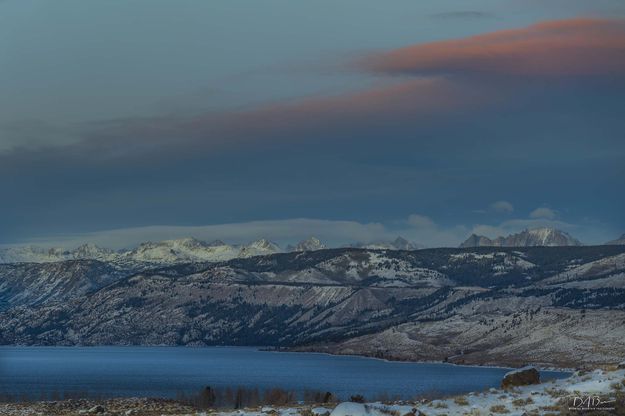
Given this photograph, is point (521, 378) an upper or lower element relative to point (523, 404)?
upper

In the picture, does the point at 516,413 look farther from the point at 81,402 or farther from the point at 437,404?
the point at 81,402

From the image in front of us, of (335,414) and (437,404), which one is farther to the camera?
(437,404)

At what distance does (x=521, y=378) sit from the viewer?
76688 millimetres

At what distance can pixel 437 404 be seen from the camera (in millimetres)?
66188

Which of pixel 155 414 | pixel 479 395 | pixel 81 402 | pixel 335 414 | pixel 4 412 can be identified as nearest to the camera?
pixel 335 414

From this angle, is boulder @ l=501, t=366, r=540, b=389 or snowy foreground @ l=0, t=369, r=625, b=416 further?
boulder @ l=501, t=366, r=540, b=389

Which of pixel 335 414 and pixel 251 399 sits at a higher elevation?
pixel 335 414

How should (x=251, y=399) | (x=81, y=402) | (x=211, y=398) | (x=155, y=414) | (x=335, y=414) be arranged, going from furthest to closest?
(x=251, y=399) < (x=211, y=398) < (x=81, y=402) < (x=155, y=414) < (x=335, y=414)

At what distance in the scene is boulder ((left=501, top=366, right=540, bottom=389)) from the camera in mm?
76188

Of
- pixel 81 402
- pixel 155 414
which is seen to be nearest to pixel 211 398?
pixel 81 402

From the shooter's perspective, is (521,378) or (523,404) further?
(521,378)

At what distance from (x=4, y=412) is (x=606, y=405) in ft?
200

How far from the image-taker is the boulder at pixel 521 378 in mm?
76188

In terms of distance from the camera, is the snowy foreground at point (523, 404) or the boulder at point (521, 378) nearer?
the snowy foreground at point (523, 404)
